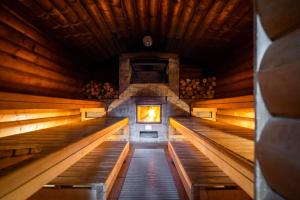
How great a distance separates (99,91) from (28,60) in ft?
11.8

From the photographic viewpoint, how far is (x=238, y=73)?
5.26 metres

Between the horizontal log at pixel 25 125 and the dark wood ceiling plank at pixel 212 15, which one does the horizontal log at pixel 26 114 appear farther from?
the dark wood ceiling plank at pixel 212 15

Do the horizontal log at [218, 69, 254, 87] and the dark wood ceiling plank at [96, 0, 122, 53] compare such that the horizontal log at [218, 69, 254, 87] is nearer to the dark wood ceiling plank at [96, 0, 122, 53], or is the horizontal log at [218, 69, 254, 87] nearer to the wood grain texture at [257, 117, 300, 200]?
the dark wood ceiling plank at [96, 0, 122, 53]

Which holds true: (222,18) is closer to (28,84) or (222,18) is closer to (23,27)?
(23,27)

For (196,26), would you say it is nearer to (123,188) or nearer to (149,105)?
(149,105)

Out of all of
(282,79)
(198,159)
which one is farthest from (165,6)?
(282,79)

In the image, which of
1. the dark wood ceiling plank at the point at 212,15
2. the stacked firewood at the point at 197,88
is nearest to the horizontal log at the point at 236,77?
the stacked firewood at the point at 197,88

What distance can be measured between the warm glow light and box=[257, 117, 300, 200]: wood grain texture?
6.36 m

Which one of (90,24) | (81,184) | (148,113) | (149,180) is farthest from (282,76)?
(148,113)

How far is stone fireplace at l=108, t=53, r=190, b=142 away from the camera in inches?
291

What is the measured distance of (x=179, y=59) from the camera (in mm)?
7875

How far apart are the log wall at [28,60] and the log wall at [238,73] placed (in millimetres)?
4270

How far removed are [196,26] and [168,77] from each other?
2.76 m

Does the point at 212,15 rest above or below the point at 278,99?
above
